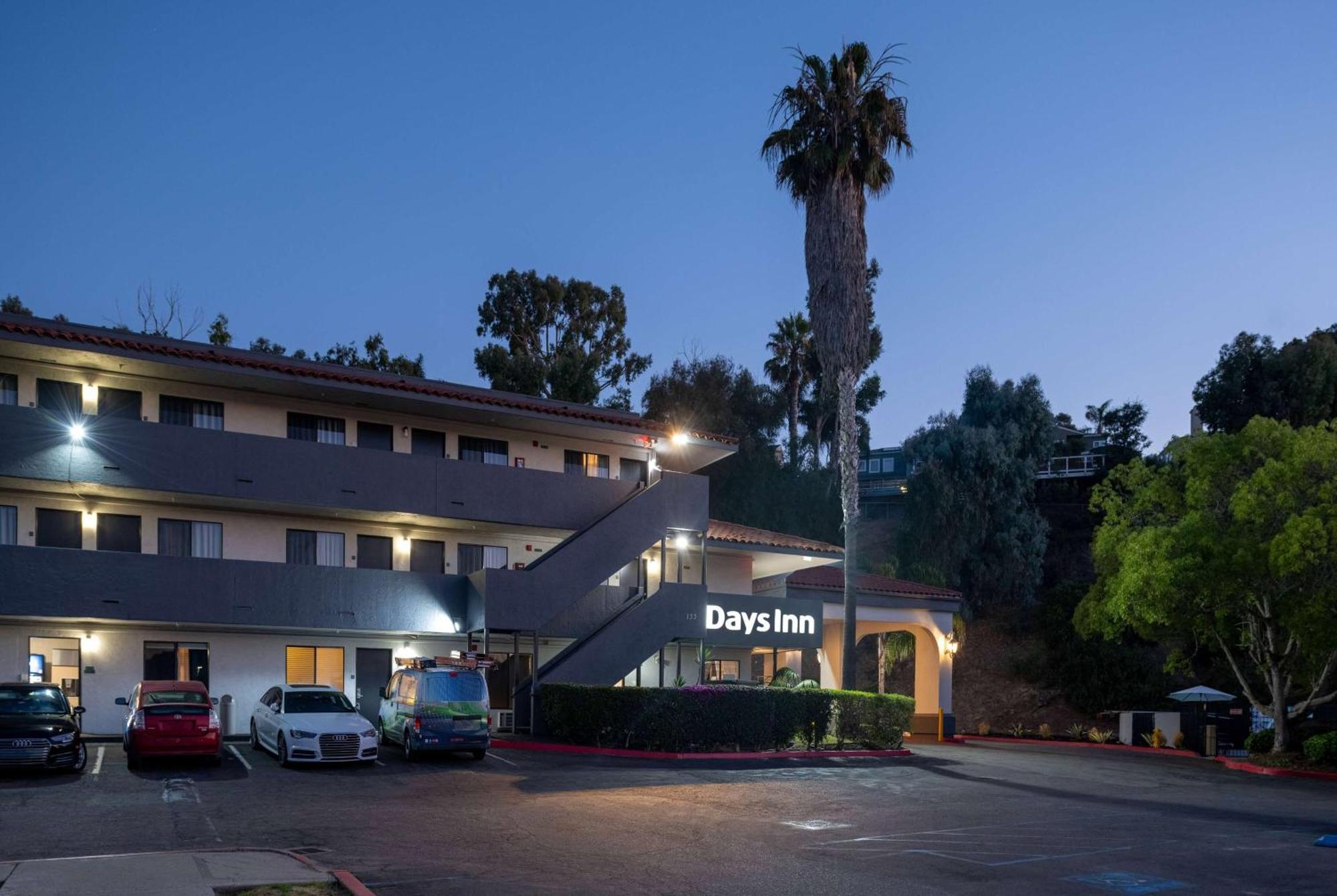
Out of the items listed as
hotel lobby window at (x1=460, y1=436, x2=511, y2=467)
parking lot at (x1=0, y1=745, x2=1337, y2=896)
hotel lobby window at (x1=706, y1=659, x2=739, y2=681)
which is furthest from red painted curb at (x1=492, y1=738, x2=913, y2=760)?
hotel lobby window at (x1=460, y1=436, x2=511, y2=467)

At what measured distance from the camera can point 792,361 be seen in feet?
210

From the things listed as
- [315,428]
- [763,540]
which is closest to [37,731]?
[315,428]

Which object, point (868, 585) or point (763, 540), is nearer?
point (763, 540)

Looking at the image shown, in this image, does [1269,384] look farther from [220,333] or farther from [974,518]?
[220,333]

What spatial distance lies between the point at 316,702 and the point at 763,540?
16.2 m

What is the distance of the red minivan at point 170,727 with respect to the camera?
21.1 m

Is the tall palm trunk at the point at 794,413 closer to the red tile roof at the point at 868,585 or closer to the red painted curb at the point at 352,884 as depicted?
the red tile roof at the point at 868,585

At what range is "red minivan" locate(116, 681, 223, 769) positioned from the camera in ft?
69.3

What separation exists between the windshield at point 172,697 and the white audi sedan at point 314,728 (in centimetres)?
146

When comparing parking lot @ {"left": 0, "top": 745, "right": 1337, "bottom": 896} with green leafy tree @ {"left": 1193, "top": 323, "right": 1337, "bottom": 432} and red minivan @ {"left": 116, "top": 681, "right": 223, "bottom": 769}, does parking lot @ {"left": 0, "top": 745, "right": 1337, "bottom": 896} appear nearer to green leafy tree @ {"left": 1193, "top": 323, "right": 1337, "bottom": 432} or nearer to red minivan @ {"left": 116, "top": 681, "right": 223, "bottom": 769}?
red minivan @ {"left": 116, "top": 681, "right": 223, "bottom": 769}

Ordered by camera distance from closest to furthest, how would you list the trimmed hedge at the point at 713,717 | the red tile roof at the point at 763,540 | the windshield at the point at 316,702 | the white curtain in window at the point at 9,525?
the windshield at the point at 316,702 → the trimmed hedge at the point at 713,717 → the white curtain in window at the point at 9,525 → the red tile roof at the point at 763,540

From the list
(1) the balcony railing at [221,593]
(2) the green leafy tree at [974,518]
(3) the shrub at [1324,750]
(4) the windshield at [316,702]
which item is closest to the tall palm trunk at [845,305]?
(1) the balcony railing at [221,593]

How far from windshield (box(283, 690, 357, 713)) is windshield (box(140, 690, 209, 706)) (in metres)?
1.54

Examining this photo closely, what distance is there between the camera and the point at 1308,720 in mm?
39562
